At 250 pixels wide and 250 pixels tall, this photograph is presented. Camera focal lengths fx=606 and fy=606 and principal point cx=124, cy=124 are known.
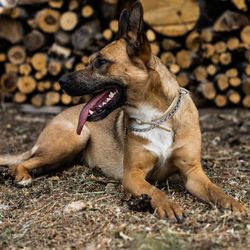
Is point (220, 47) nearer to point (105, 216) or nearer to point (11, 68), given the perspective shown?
point (11, 68)

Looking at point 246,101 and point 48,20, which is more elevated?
point 48,20

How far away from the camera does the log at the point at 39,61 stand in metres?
8.86

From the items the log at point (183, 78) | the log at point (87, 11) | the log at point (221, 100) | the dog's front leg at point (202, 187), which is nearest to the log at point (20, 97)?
the log at point (87, 11)

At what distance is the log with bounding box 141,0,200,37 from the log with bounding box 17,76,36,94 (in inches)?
78.5

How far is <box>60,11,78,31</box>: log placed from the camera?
8.48 m

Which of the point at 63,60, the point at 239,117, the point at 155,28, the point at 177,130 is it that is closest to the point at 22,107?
the point at 63,60

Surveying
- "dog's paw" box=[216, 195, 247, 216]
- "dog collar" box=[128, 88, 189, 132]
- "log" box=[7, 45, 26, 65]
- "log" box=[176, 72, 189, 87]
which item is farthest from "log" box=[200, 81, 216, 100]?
"dog's paw" box=[216, 195, 247, 216]

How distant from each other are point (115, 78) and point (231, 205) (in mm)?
1429

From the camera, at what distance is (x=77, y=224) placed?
4508 mm

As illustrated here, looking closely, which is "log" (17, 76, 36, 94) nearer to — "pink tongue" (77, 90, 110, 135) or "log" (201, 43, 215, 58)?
"log" (201, 43, 215, 58)

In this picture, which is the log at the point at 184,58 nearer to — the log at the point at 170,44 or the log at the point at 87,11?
the log at the point at 170,44

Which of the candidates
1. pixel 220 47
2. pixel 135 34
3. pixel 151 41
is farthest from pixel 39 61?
pixel 135 34

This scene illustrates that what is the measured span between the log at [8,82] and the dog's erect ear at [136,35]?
14.3 feet

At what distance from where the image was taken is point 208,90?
8.63 metres
